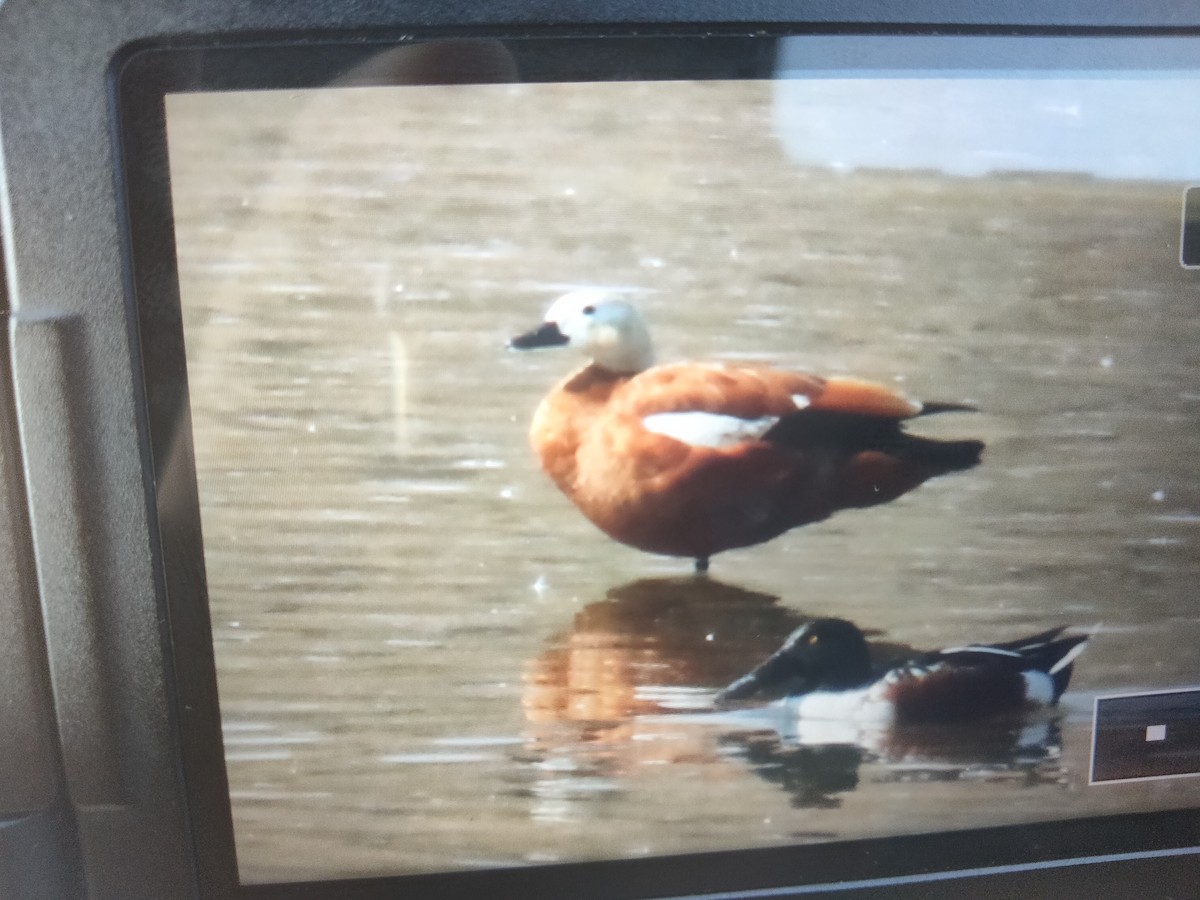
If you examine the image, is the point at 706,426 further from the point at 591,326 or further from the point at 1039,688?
the point at 1039,688

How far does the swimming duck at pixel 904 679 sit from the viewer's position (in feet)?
2.18

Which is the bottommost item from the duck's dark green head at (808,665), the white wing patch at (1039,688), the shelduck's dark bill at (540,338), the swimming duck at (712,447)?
the white wing patch at (1039,688)

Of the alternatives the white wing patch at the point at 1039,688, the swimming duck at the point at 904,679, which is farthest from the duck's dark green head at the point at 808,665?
the white wing patch at the point at 1039,688

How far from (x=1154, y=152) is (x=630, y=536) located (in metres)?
0.44

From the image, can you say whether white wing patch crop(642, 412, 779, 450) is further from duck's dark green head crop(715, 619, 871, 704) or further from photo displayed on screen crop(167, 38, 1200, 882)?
duck's dark green head crop(715, 619, 871, 704)

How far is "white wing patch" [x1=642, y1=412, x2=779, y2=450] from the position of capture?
25.4 inches

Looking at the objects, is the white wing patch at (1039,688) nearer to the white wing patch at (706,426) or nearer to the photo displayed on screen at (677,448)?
the photo displayed on screen at (677,448)

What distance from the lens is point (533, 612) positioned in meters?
0.65

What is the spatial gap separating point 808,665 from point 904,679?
0.07m

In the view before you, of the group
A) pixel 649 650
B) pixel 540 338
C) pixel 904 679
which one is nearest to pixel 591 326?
pixel 540 338

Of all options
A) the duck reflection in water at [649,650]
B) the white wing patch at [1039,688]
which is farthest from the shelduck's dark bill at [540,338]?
the white wing patch at [1039,688]

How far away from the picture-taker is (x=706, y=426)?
0.64 m

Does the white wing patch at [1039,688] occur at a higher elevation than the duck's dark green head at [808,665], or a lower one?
lower

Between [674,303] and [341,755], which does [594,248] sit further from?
[341,755]
